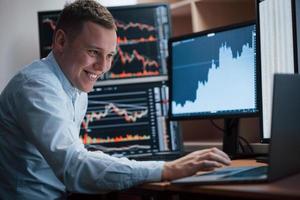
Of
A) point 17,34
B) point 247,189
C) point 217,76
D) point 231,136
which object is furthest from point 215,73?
point 17,34

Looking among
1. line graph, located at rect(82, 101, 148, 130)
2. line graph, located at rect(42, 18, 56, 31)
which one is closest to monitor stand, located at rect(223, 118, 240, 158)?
line graph, located at rect(82, 101, 148, 130)

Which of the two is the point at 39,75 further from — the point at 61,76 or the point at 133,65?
the point at 133,65

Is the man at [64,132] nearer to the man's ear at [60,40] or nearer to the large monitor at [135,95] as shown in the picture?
the man's ear at [60,40]

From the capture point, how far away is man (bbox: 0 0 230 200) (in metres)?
1.32

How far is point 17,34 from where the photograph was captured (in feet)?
8.50

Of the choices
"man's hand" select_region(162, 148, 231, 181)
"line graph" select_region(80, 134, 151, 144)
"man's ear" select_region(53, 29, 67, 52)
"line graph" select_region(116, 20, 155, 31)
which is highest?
"line graph" select_region(116, 20, 155, 31)

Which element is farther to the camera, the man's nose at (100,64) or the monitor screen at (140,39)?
the monitor screen at (140,39)

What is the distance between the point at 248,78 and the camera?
1.81 metres

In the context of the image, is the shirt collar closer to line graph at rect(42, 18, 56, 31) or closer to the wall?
line graph at rect(42, 18, 56, 31)

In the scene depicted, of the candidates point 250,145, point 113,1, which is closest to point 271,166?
point 250,145

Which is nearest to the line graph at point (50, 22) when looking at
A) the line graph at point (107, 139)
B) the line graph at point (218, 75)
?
the line graph at point (107, 139)

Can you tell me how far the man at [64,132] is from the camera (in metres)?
1.32

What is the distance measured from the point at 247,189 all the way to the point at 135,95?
1.30 meters

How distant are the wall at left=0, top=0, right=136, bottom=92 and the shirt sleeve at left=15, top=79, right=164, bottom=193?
1156 millimetres
